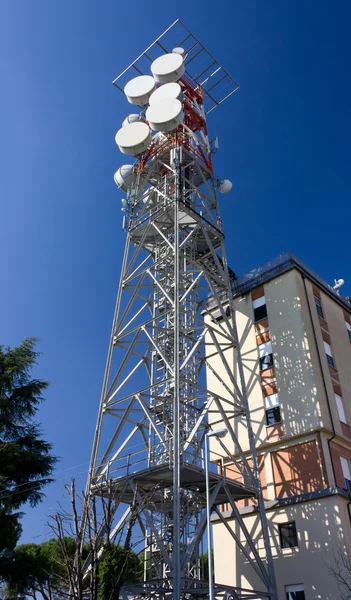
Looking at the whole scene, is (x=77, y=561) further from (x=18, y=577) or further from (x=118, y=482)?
(x=18, y=577)

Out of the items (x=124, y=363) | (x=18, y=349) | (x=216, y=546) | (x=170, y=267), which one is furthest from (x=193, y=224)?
(x=216, y=546)

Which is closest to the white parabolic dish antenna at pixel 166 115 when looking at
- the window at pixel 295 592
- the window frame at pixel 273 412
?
Result: the window frame at pixel 273 412

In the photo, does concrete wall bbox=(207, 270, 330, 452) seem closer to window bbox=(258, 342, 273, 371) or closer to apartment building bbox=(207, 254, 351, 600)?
apartment building bbox=(207, 254, 351, 600)

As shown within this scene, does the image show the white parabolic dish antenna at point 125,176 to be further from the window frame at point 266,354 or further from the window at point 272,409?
the window at point 272,409

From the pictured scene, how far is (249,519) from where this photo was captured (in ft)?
74.8

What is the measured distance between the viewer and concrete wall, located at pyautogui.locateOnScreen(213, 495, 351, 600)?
19.0 meters

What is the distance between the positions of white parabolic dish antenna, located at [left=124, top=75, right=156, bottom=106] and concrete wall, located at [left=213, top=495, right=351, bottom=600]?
71.4 ft

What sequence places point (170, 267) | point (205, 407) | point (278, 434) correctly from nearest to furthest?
point (205, 407) < point (278, 434) < point (170, 267)

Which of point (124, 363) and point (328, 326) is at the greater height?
point (328, 326)

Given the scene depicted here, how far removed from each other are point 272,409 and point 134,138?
15298mm

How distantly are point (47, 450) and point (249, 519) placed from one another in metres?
9.47

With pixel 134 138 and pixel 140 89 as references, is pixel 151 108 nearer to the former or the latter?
pixel 134 138

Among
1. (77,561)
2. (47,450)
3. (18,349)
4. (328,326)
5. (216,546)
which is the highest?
(328,326)

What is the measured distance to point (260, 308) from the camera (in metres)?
27.3
